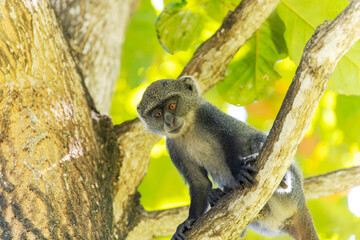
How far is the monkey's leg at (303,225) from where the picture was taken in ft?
16.2

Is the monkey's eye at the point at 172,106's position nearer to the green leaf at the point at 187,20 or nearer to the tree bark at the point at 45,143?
the tree bark at the point at 45,143

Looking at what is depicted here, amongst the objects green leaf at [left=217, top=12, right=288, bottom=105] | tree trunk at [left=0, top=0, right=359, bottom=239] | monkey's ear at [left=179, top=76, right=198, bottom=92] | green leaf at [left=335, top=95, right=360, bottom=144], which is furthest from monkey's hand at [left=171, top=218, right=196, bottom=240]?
green leaf at [left=335, top=95, right=360, bottom=144]

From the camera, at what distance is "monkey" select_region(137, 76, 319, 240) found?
4.93m

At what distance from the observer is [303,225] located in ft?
16.3

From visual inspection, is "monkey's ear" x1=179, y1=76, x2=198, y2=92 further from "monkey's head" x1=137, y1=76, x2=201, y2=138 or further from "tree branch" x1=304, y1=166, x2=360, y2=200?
"tree branch" x1=304, y1=166, x2=360, y2=200

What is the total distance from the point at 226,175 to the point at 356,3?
2.58 meters

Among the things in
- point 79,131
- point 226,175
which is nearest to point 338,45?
point 226,175

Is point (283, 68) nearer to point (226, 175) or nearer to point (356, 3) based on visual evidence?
point (226, 175)

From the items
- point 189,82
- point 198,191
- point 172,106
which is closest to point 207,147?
point 198,191

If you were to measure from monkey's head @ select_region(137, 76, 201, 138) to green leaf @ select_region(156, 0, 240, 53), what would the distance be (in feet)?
3.51

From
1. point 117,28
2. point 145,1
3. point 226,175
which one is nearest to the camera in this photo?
point 226,175

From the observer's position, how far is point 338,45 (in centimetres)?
338

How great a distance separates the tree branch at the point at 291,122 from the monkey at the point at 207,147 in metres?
1.01

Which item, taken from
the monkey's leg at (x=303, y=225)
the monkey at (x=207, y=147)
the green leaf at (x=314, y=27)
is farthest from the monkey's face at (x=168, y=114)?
the green leaf at (x=314, y=27)
